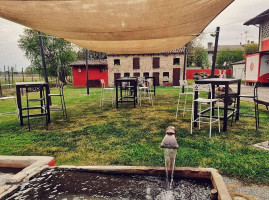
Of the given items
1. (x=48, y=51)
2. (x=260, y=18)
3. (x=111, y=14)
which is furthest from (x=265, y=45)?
(x=48, y=51)

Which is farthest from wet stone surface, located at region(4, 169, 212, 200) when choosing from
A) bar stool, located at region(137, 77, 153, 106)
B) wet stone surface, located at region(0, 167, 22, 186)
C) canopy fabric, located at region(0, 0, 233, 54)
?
bar stool, located at region(137, 77, 153, 106)

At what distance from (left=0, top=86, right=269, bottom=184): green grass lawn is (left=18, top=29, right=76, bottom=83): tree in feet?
70.5

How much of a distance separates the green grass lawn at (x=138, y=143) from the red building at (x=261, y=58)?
1168 cm

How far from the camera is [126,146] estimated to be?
3150 millimetres

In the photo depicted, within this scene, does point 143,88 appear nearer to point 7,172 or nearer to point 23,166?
point 23,166

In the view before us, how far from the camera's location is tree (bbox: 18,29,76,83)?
24.5 metres

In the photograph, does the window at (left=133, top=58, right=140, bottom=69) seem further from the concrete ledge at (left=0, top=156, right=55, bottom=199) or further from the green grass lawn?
the concrete ledge at (left=0, top=156, right=55, bottom=199)

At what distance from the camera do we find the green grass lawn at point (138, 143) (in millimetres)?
2492

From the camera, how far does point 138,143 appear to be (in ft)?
10.7

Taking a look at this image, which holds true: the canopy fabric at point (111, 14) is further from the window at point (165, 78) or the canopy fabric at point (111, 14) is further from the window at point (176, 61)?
the window at point (176, 61)

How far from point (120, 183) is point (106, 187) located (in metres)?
0.14

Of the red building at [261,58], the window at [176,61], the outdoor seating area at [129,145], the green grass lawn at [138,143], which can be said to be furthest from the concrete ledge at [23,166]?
the window at [176,61]

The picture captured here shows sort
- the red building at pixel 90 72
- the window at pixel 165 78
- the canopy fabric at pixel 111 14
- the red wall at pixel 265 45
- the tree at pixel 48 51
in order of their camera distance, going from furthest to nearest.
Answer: the tree at pixel 48 51
the red building at pixel 90 72
the window at pixel 165 78
the red wall at pixel 265 45
the canopy fabric at pixel 111 14

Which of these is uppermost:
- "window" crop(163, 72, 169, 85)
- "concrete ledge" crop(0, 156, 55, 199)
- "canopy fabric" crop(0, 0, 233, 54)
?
"canopy fabric" crop(0, 0, 233, 54)
